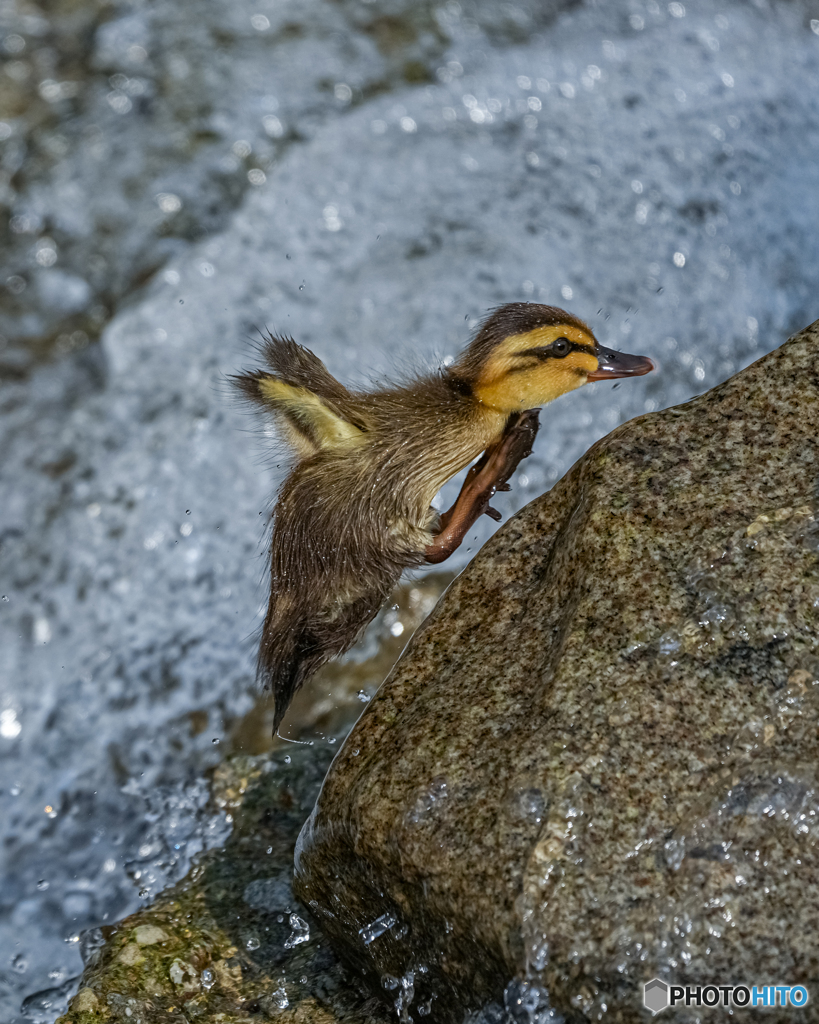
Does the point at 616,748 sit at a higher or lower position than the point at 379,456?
lower

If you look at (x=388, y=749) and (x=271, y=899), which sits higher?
(x=388, y=749)

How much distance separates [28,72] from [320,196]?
7.31 ft

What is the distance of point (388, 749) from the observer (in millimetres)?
2359

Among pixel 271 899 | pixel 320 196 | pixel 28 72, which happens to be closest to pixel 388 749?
pixel 271 899

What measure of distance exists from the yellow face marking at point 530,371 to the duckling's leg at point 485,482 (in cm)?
6

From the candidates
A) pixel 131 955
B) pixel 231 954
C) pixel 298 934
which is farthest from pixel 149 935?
pixel 298 934

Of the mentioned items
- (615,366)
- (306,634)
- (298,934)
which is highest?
(615,366)

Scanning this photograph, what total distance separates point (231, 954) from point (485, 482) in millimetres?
1422

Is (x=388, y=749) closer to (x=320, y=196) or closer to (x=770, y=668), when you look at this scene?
(x=770, y=668)

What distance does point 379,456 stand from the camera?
2301 millimetres

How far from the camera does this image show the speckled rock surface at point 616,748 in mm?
1884

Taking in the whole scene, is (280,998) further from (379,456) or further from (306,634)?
(379,456)

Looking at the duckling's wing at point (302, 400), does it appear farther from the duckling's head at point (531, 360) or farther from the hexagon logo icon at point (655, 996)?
the hexagon logo icon at point (655, 996)

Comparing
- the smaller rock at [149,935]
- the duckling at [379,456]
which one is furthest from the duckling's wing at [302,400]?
the smaller rock at [149,935]
